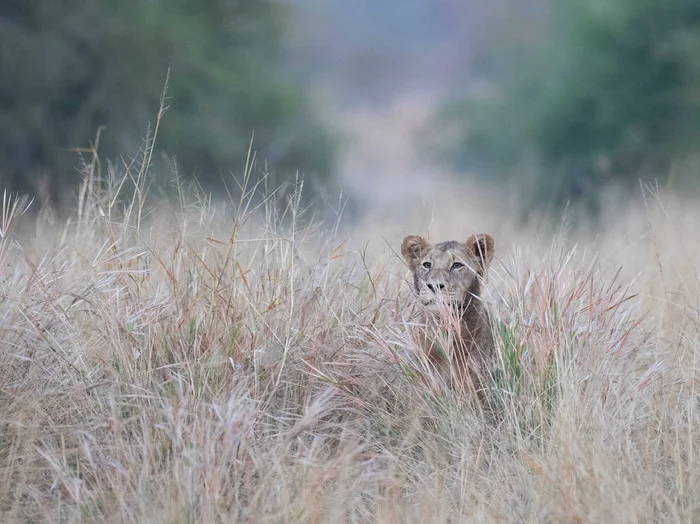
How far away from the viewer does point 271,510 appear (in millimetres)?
3459

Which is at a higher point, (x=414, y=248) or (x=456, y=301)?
(x=414, y=248)

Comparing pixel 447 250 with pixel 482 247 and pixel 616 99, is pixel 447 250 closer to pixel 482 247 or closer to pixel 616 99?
pixel 482 247

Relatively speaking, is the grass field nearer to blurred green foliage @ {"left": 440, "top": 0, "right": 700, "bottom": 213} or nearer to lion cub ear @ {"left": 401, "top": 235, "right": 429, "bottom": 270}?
lion cub ear @ {"left": 401, "top": 235, "right": 429, "bottom": 270}

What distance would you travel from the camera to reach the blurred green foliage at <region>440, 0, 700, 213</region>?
67.2 ft

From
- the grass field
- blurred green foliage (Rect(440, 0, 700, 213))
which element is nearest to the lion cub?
the grass field

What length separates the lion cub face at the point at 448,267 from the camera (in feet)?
14.4

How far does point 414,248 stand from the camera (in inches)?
186

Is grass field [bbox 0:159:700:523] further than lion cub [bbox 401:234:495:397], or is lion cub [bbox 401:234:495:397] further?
lion cub [bbox 401:234:495:397]

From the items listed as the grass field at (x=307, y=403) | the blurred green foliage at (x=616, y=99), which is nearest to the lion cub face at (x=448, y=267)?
the grass field at (x=307, y=403)

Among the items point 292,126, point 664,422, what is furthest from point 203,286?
point 292,126

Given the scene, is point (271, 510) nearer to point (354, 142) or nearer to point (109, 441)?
point (109, 441)

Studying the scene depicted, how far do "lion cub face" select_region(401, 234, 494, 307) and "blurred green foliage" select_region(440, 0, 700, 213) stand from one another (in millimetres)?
14858

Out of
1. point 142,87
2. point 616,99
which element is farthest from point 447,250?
point 616,99

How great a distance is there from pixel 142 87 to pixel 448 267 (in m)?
15.3
